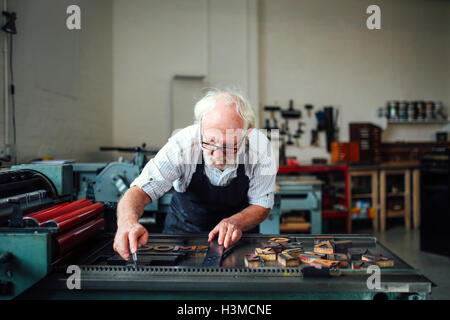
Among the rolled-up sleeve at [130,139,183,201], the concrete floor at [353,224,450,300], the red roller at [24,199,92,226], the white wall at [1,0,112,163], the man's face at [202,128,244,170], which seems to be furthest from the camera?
the concrete floor at [353,224,450,300]

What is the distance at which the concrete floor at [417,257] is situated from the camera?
2857 millimetres

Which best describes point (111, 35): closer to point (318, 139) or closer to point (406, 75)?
point (318, 139)

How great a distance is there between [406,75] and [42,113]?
542 cm

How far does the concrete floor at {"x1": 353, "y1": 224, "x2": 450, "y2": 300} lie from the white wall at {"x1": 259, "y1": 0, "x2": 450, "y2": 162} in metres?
1.52

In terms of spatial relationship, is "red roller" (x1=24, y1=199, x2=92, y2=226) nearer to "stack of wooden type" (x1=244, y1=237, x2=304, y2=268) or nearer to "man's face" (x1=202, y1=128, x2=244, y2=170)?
"man's face" (x1=202, y1=128, x2=244, y2=170)

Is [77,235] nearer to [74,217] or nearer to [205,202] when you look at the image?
[74,217]

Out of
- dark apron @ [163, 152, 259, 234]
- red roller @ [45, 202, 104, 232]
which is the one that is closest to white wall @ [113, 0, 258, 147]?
dark apron @ [163, 152, 259, 234]

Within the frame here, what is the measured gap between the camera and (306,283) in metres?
0.95

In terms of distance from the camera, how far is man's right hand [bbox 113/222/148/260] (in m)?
1.12

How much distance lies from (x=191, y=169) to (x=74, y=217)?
651 mm

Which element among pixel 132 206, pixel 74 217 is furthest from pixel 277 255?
pixel 74 217

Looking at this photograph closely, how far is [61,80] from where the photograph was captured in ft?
10.8

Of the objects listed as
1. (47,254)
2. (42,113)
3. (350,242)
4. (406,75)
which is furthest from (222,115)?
(406,75)

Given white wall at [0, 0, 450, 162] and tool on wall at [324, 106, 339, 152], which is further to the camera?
tool on wall at [324, 106, 339, 152]
